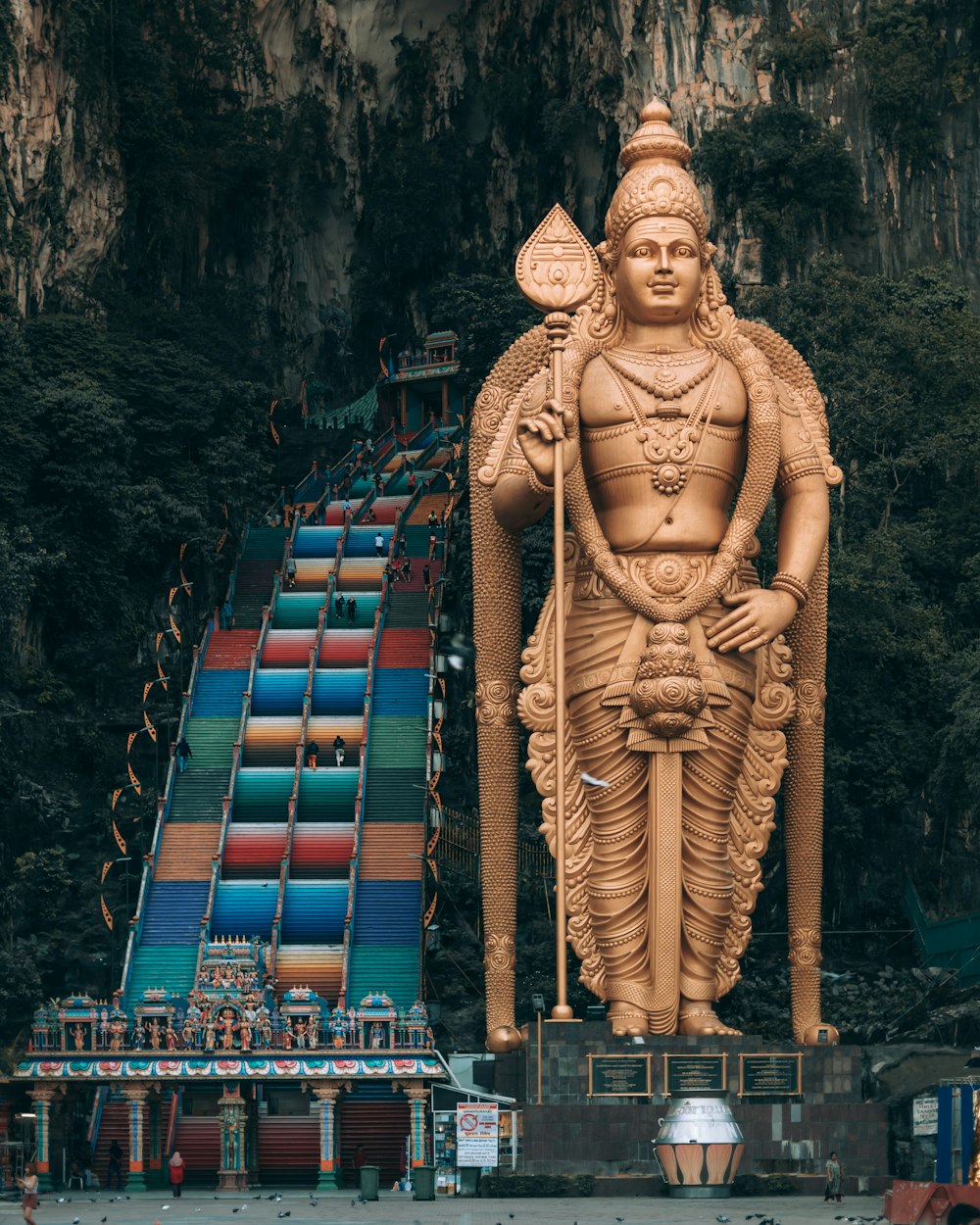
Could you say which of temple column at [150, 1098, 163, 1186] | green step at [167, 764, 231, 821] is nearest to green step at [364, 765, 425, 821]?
green step at [167, 764, 231, 821]

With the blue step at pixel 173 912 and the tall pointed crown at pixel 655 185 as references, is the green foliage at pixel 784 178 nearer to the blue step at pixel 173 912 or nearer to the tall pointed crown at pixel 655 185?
the blue step at pixel 173 912

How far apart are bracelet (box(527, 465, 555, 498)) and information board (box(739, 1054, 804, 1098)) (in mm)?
5036

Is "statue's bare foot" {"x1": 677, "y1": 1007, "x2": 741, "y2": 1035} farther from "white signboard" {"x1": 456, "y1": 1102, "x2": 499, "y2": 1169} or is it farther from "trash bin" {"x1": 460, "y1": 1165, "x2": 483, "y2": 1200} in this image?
"trash bin" {"x1": 460, "y1": 1165, "x2": 483, "y2": 1200}

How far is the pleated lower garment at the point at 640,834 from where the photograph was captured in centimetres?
2519

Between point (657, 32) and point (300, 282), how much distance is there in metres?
8.45

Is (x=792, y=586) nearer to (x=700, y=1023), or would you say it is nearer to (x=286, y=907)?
(x=700, y=1023)

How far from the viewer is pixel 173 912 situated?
32188mm

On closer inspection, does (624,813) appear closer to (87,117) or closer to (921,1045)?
(921,1045)

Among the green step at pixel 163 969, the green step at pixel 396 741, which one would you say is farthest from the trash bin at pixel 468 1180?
the green step at pixel 396 741

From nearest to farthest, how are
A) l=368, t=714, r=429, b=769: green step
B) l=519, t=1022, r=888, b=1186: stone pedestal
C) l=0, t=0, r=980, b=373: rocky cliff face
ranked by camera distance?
l=519, t=1022, r=888, b=1186: stone pedestal, l=368, t=714, r=429, b=769: green step, l=0, t=0, r=980, b=373: rocky cliff face

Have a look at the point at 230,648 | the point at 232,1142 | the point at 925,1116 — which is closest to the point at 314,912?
the point at 232,1142

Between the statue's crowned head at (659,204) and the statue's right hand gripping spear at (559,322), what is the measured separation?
956 millimetres

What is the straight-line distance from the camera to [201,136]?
148 feet

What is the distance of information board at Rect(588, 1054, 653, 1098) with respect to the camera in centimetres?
2422
